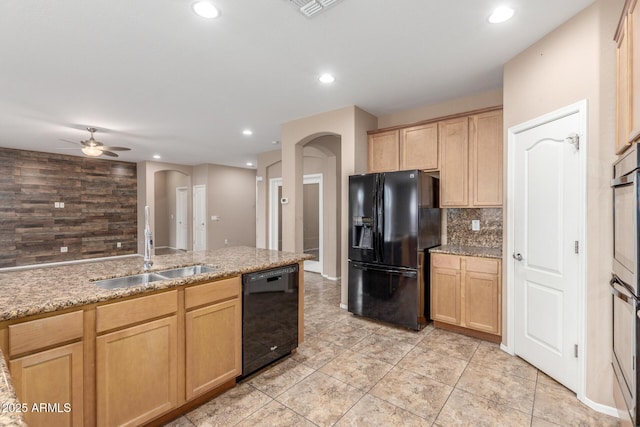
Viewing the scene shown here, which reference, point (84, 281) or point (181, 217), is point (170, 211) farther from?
point (84, 281)

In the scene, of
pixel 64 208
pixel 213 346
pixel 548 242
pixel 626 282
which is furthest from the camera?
pixel 64 208

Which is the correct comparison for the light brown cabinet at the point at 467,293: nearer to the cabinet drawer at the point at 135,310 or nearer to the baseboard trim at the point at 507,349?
the baseboard trim at the point at 507,349

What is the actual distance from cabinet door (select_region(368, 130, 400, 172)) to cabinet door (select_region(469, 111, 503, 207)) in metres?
0.88

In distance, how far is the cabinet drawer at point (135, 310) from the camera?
1.55 metres

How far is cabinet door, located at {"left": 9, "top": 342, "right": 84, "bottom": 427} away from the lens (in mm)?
1304

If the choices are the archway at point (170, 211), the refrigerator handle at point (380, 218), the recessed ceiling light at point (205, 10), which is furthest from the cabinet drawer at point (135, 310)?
the archway at point (170, 211)

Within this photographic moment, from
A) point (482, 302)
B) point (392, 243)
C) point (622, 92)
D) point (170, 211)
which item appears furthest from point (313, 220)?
point (170, 211)

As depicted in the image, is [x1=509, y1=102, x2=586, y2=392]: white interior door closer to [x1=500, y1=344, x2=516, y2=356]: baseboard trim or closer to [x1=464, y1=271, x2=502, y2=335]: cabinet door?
[x1=500, y1=344, x2=516, y2=356]: baseboard trim

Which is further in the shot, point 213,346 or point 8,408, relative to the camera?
point 213,346

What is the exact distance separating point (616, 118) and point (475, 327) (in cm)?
216

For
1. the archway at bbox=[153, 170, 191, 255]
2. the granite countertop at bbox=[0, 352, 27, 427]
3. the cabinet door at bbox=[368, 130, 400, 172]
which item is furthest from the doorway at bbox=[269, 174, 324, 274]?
the granite countertop at bbox=[0, 352, 27, 427]

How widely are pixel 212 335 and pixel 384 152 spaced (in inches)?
117

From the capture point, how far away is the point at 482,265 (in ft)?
9.80

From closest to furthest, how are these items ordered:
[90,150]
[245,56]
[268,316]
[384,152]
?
1. [268,316]
2. [245,56]
3. [384,152]
4. [90,150]
